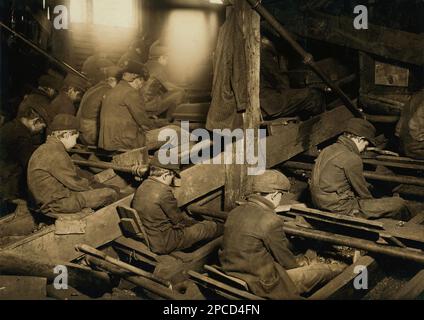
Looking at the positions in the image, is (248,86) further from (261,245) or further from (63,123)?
(63,123)

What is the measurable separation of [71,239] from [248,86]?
10.8 ft

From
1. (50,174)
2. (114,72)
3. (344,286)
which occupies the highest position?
(114,72)

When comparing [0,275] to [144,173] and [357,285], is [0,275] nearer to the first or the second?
[144,173]

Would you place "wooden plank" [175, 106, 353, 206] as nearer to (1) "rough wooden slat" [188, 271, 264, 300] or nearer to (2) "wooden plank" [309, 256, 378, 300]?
(1) "rough wooden slat" [188, 271, 264, 300]

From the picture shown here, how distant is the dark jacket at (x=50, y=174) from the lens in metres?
6.41

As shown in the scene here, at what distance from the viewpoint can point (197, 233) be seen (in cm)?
643

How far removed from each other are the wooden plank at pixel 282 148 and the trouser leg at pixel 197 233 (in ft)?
A: 1.72

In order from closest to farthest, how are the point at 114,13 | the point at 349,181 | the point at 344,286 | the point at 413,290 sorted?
1. the point at 413,290
2. the point at 344,286
3. the point at 349,181
4. the point at 114,13

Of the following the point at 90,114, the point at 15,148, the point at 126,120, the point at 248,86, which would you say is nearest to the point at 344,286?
the point at 248,86

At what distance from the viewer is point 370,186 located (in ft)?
25.0

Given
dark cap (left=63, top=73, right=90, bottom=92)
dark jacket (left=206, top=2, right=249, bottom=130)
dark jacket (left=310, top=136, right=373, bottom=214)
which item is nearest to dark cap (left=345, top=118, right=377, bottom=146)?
dark jacket (left=310, top=136, right=373, bottom=214)

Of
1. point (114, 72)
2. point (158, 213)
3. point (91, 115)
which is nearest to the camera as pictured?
point (158, 213)
